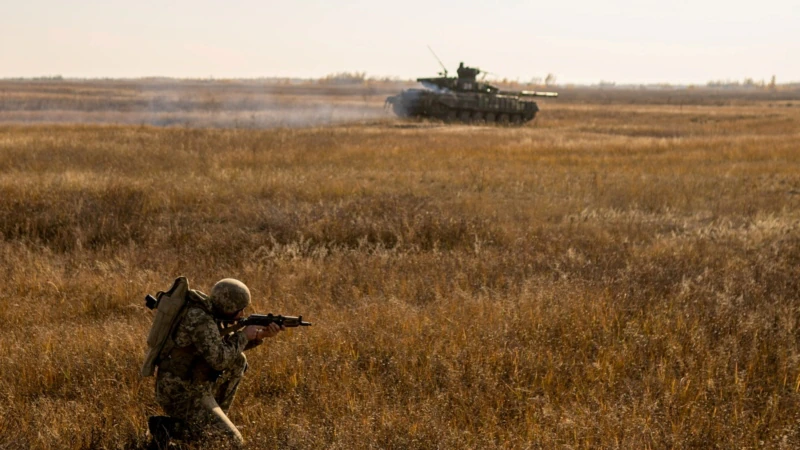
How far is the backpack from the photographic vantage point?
12.9 ft

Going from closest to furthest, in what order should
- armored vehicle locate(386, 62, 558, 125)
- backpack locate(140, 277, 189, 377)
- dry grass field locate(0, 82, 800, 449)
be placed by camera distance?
backpack locate(140, 277, 189, 377)
dry grass field locate(0, 82, 800, 449)
armored vehicle locate(386, 62, 558, 125)

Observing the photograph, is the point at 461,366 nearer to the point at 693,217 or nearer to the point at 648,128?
the point at 693,217

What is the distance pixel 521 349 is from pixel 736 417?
5.25 ft

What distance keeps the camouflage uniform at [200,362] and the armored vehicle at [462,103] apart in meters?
33.5

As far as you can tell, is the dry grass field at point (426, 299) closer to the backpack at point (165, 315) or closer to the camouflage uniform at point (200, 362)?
the camouflage uniform at point (200, 362)

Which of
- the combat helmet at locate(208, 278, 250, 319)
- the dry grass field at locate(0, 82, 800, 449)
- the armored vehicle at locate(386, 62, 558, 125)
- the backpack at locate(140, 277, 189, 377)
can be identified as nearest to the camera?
the backpack at locate(140, 277, 189, 377)

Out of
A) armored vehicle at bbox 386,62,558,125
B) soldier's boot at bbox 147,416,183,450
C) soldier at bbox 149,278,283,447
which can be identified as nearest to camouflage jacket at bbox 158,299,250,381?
soldier at bbox 149,278,283,447

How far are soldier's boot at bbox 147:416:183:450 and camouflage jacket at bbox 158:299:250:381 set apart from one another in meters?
0.27

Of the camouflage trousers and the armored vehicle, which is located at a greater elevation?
the armored vehicle

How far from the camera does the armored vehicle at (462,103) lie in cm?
3741

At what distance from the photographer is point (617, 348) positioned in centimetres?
580

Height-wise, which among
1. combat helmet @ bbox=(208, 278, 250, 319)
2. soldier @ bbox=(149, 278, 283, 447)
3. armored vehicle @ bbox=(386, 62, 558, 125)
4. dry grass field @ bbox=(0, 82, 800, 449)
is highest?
armored vehicle @ bbox=(386, 62, 558, 125)

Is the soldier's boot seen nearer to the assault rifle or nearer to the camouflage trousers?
the camouflage trousers

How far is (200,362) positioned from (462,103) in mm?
34262
